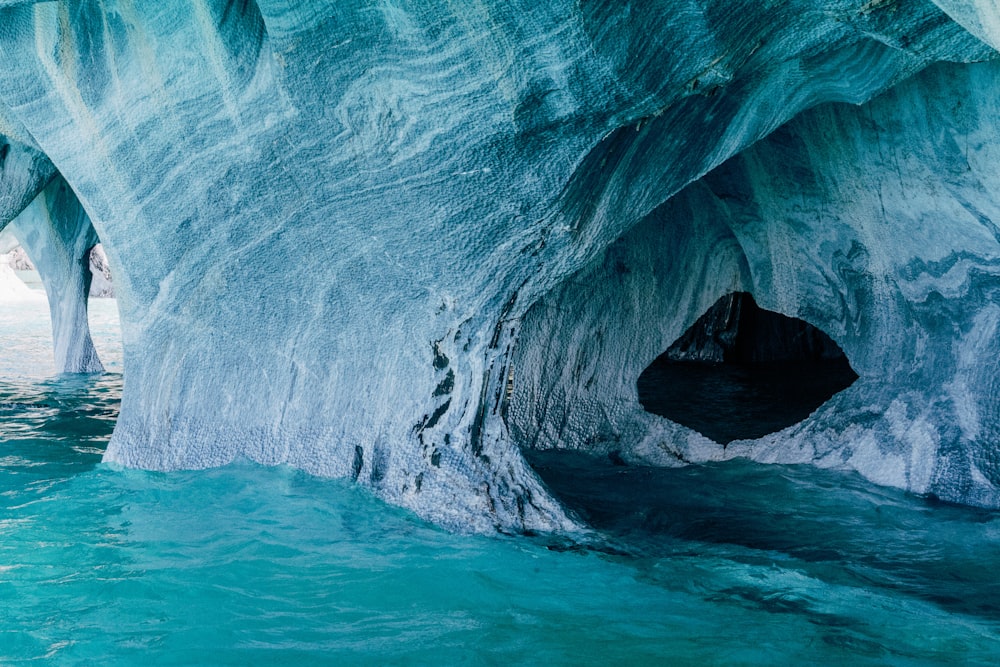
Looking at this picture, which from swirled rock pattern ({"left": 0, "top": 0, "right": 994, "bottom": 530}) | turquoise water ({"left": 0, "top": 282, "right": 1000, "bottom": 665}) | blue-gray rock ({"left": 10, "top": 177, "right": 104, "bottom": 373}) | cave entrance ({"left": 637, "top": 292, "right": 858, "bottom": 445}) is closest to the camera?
turquoise water ({"left": 0, "top": 282, "right": 1000, "bottom": 665})

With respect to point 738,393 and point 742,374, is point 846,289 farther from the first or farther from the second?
point 742,374

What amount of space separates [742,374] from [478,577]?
8.81m

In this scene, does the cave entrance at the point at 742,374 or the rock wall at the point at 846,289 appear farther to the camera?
the cave entrance at the point at 742,374

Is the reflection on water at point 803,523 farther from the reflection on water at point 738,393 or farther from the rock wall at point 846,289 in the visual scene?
the reflection on water at point 738,393

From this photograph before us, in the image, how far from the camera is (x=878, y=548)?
13.6 ft

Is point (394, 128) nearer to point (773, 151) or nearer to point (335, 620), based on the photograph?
point (335, 620)

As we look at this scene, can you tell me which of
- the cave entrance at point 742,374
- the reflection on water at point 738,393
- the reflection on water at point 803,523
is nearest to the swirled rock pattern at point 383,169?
the reflection on water at point 803,523

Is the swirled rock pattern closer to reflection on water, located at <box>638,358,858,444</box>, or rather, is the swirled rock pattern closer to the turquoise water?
the turquoise water

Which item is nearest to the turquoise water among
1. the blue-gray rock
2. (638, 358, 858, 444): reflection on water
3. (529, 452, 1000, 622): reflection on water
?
(529, 452, 1000, 622): reflection on water

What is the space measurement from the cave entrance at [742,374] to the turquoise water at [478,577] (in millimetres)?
2922

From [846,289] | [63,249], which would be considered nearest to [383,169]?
[846,289]

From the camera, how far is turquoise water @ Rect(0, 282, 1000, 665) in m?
3.00

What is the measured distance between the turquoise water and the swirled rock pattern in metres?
0.36

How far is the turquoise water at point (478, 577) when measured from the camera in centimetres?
300
